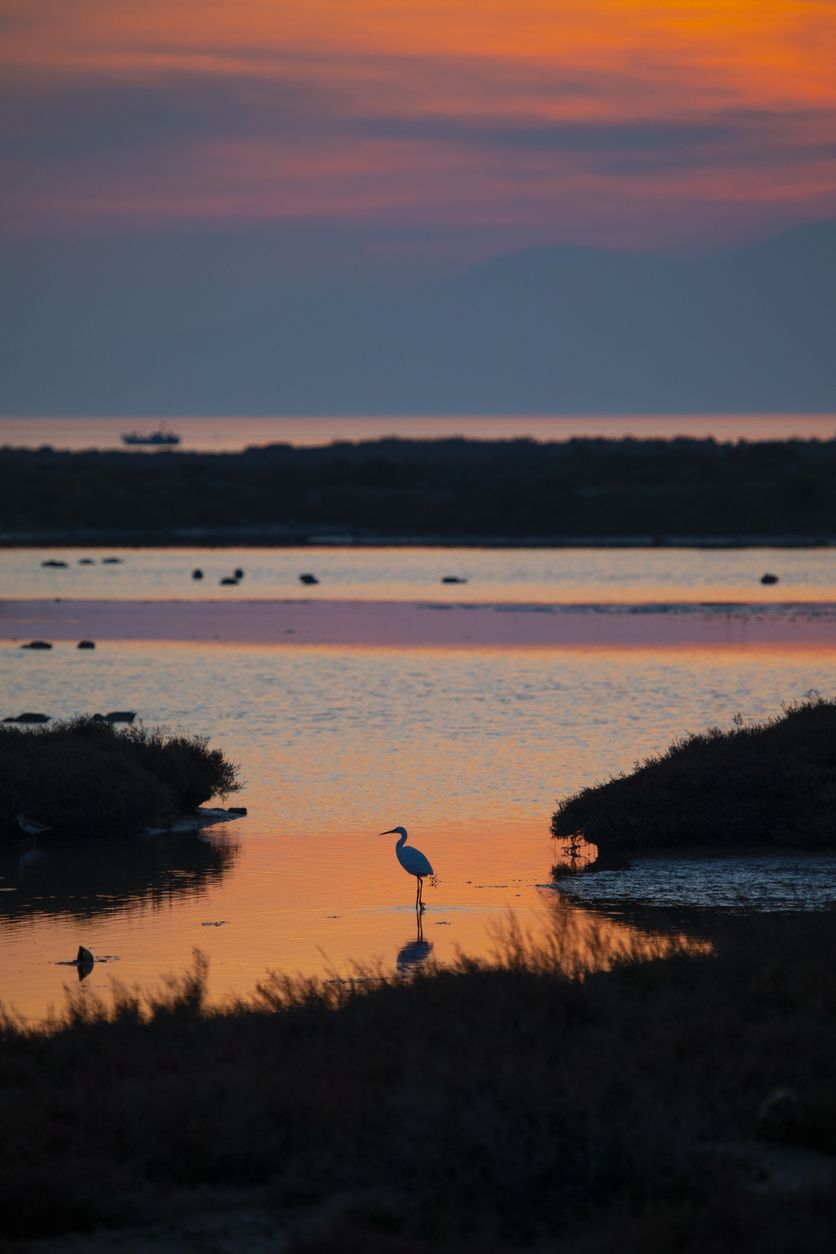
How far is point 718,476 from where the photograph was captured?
123938 millimetres

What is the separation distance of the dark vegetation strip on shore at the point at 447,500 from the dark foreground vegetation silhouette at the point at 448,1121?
92617 millimetres

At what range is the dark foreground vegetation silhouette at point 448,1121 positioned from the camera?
291 inches

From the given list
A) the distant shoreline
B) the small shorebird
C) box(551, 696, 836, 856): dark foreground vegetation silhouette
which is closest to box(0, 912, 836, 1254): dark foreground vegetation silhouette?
box(551, 696, 836, 856): dark foreground vegetation silhouette

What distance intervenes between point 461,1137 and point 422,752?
18972mm

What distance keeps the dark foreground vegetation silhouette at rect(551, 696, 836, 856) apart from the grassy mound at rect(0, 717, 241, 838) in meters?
4.72

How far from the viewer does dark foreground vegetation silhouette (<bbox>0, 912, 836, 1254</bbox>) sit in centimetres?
738

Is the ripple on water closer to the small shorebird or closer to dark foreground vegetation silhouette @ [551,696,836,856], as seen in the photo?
dark foreground vegetation silhouette @ [551,696,836,856]

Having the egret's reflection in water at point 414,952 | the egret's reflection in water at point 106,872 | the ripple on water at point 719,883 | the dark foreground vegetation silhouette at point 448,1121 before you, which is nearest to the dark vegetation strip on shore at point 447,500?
the egret's reflection in water at point 106,872

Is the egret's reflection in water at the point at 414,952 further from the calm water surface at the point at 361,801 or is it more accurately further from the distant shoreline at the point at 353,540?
the distant shoreline at the point at 353,540

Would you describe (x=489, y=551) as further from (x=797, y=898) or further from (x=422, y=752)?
(x=797, y=898)

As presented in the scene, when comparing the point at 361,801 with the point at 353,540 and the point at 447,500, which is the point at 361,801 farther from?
the point at 447,500

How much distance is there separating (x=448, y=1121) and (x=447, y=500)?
109 metres

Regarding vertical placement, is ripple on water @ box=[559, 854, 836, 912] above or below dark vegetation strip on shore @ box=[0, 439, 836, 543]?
below

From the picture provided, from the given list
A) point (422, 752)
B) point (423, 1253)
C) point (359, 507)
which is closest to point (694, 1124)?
point (423, 1253)
